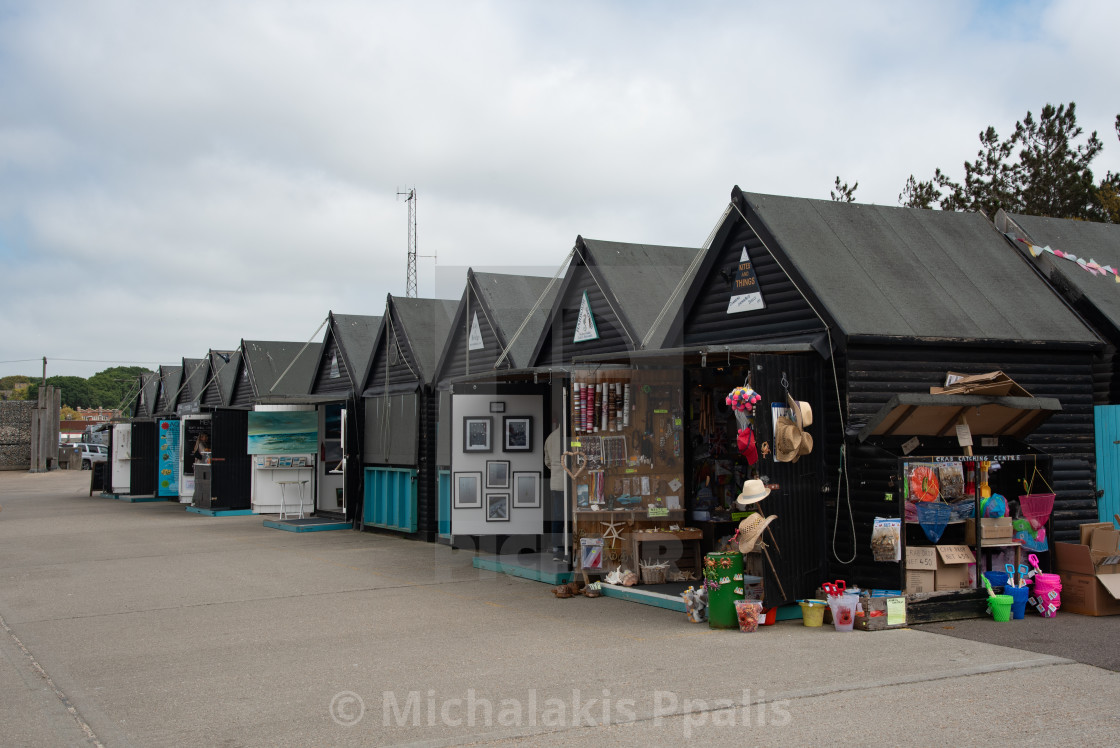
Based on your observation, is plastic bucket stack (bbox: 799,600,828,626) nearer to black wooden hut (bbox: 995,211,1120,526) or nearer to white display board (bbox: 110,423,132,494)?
black wooden hut (bbox: 995,211,1120,526)

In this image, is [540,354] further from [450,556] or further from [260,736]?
[260,736]

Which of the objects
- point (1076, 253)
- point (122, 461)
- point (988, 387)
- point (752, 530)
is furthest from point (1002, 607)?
point (122, 461)

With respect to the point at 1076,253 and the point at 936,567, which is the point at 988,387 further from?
the point at 1076,253

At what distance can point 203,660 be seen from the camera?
340 inches

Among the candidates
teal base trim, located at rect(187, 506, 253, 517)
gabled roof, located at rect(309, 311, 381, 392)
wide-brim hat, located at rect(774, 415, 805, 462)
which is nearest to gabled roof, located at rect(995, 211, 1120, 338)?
wide-brim hat, located at rect(774, 415, 805, 462)

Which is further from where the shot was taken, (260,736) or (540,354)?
(540,354)

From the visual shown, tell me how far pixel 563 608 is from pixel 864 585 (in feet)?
11.0

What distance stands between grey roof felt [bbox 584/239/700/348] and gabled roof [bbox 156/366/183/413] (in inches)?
894

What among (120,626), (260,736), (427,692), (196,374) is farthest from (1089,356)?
(196,374)

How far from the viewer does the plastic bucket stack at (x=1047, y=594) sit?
10.2 meters

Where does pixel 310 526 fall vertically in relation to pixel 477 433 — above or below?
below

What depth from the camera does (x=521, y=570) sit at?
13641 mm

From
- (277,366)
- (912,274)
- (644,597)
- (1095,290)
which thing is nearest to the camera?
(644,597)

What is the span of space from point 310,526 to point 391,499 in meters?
2.33
